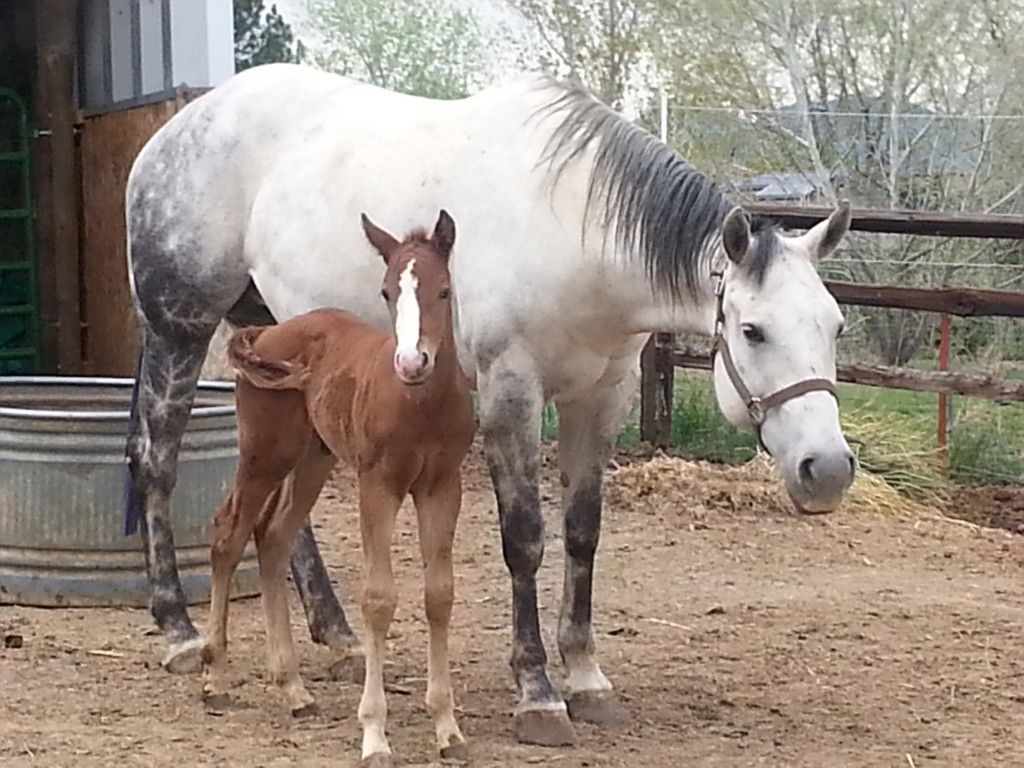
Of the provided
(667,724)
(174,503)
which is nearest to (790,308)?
(667,724)

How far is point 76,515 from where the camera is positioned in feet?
16.7

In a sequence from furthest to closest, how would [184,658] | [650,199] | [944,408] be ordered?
[944,408]
[184,658]
[650,199]

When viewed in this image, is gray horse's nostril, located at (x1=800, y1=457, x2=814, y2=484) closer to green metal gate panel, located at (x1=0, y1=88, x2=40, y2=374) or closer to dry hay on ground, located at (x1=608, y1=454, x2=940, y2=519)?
dry hay on ground, located at (x1=608, y1=454, x2=940, y2=519)

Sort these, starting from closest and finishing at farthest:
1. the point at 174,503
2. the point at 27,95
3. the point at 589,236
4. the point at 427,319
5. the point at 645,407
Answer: the point at 427,319
the point at 589,236
the point at 174,503
the point at 645,407
the point at 27,95

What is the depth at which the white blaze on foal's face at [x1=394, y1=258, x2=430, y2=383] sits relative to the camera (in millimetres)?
2986

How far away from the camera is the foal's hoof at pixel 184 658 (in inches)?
171

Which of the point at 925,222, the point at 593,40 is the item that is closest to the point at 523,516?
the point at 925,222

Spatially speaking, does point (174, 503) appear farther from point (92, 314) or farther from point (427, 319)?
point (92, 314)

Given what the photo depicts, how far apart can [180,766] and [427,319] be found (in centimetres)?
121

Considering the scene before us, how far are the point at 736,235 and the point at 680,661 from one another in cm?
167

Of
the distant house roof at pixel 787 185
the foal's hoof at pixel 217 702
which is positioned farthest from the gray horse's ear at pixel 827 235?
the distant house roof at pixel 787 185

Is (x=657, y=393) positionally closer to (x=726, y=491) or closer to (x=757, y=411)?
(x=726, y=491)

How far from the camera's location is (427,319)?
3.10 meters

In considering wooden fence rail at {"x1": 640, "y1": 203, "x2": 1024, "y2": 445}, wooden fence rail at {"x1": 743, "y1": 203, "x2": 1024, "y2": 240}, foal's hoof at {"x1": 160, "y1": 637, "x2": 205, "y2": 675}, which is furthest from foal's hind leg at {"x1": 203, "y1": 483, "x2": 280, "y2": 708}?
wooden fence rail at {"x1": 743, "y1": 203, "x2": 1024, "y2": 240}
